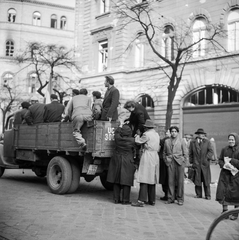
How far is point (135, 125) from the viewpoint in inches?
337

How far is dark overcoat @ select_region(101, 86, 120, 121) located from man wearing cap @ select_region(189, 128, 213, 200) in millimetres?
2897

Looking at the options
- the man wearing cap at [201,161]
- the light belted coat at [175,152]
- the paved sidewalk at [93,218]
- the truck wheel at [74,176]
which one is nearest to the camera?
the paved sidewalk at [93,218]

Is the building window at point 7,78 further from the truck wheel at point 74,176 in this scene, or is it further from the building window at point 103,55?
the truck wheel at point 74,176

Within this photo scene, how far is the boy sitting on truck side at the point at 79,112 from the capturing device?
808 centimetres

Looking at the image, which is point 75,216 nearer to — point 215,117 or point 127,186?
point 127,186

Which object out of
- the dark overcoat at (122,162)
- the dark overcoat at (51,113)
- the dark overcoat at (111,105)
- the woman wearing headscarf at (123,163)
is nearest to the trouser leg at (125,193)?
the woman wearing headscarf at (123,163)

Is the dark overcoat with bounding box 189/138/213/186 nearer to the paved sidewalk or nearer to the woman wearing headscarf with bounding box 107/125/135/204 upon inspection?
the paved sidewalk

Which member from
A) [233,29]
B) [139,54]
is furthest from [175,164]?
[139,54]

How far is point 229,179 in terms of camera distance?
6883 millimetres

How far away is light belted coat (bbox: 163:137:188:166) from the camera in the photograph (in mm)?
8477

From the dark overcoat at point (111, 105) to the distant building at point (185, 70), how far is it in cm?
1199

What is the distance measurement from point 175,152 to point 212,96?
514 inches

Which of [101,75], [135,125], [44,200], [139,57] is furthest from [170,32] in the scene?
[44,200]

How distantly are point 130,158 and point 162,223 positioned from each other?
1996 millimetres
